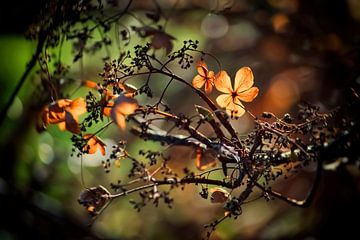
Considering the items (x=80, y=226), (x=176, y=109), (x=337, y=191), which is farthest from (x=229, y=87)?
(x=176, y=109)

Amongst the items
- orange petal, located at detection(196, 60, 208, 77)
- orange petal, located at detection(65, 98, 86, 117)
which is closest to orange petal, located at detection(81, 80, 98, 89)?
orange petal, located at detection(65, 98, 86, 117)

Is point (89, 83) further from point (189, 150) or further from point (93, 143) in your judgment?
point (189, 150)

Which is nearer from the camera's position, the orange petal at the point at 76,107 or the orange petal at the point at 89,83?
the orange petal at the point at 76,107

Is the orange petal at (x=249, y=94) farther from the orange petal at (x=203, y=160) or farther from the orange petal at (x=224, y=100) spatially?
the orange petal at (x=203, y=160)

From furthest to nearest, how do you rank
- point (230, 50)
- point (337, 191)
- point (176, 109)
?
point (230, 50) → point (176, 109) → point (337, 191)

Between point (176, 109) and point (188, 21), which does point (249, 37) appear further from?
point (176, 109)

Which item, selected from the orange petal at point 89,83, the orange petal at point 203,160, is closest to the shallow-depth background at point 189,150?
the orange petal at point 89,83
